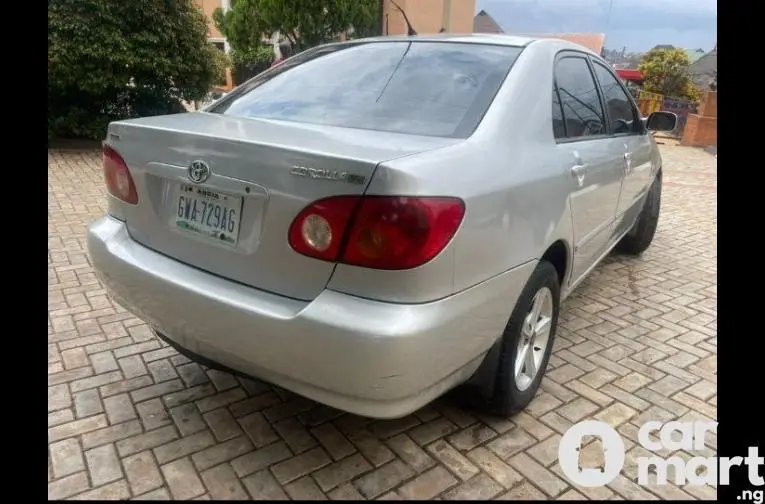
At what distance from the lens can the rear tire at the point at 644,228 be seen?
487 cm

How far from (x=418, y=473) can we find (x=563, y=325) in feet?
5.64

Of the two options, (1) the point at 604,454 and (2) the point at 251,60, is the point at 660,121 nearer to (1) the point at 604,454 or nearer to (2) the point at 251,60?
(1) the point at 604,454

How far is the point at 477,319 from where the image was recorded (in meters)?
2.02

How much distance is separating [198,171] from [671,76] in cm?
1893

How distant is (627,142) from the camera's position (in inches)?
142

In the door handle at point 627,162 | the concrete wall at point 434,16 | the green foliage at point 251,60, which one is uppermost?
the concrete wall at point 434,16

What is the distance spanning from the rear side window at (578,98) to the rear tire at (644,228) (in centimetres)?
178

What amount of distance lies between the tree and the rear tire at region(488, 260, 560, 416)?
57.6 feet

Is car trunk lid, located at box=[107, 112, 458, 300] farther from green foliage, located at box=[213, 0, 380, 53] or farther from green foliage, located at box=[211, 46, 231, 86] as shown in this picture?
green foliage, located at box=[213, 0, 380, 53]

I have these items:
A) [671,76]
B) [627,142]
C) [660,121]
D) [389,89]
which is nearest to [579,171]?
[389,89]

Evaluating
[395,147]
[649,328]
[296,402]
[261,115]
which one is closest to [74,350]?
[296,402]

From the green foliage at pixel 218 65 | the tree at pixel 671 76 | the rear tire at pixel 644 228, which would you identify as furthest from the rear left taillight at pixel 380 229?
the tree at pixel 671 76

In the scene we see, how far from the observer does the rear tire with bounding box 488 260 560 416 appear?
2334mm

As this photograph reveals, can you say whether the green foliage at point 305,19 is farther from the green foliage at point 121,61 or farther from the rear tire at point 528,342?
the rear tire at point 528,342
